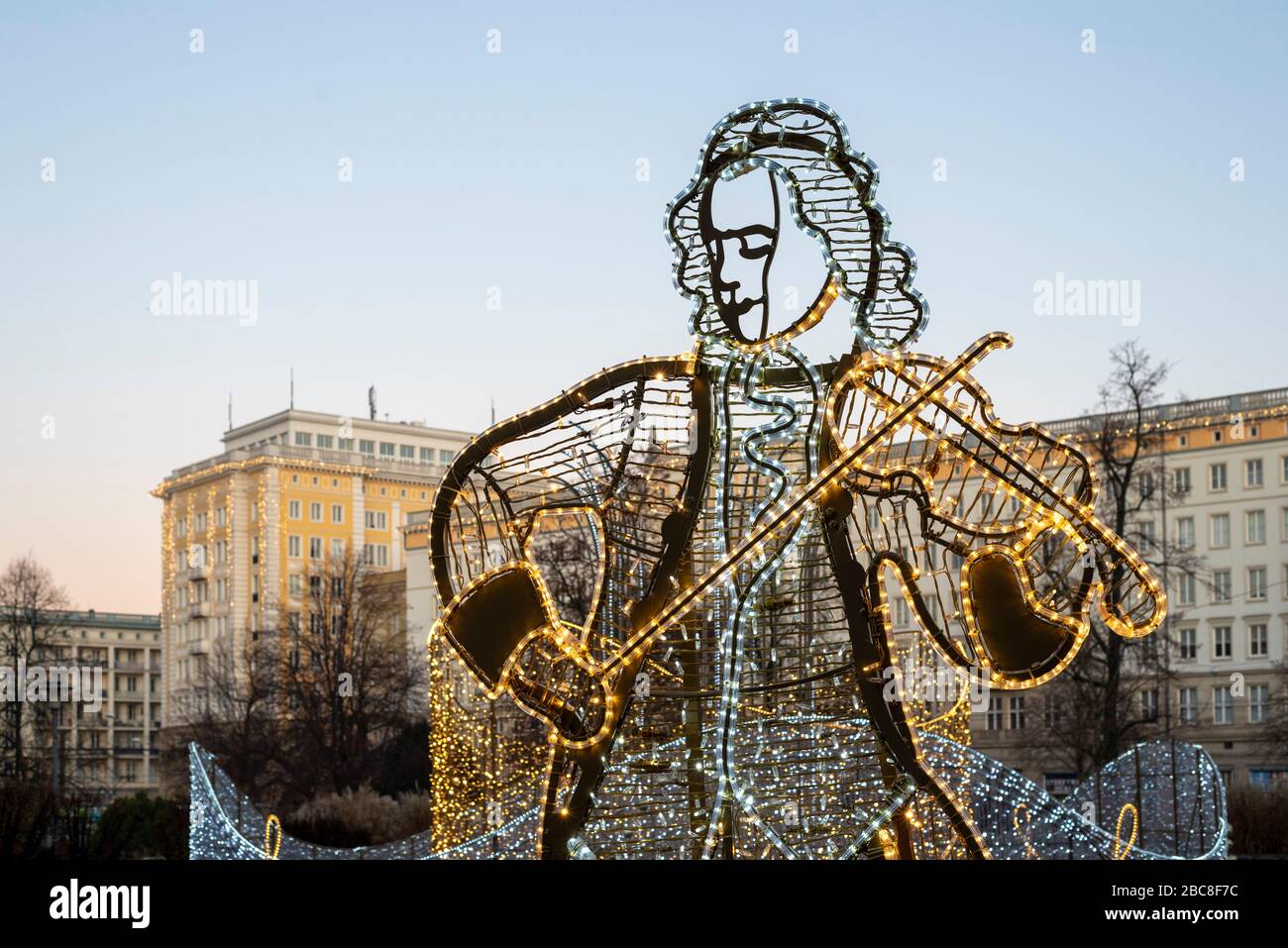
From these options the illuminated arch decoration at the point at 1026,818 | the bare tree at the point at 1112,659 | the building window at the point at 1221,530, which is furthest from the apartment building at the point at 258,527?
the illuminated arch decoration at the point at 1026,818

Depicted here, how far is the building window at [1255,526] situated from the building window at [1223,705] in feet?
17.1

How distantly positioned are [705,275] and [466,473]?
6.46ft

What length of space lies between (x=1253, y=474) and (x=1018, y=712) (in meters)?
11.2

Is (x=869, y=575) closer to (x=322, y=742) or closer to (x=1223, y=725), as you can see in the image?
(x=322, y=742)

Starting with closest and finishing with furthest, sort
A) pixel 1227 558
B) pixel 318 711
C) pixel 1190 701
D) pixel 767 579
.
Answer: pixel 767 579
pixel 318 711
pixel 1190 701
pixel 1227 558

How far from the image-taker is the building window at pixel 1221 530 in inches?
2611

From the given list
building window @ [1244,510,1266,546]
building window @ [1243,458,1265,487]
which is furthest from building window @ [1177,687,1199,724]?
building window @ [1243,458,1265,487]

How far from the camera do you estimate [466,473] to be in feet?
41.1

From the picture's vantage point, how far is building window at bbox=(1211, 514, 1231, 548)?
6631cm

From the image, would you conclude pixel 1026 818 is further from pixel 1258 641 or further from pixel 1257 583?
pixel 1257 583

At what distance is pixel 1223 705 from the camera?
63062mm

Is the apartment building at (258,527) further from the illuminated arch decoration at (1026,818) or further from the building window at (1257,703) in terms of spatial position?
the illuminated arch decoration at (1026,818)

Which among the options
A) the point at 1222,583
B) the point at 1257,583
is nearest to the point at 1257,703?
the point at 1257,583
